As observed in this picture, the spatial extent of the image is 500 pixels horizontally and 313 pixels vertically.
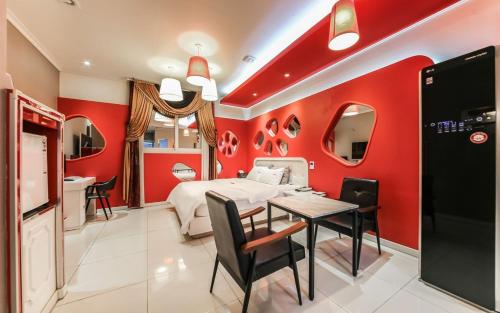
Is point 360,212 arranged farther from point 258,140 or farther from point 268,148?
point 258,140

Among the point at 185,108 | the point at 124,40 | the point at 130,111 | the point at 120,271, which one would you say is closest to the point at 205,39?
the point at 124,40

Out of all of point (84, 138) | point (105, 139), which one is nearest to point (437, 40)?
point (105, 139)

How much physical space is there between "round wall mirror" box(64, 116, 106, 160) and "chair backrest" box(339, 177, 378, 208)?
482 cm

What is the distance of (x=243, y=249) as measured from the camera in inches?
49.2

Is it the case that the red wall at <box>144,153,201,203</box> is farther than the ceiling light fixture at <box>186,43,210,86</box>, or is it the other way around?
the red wall at <box>144,153,201,203</box>

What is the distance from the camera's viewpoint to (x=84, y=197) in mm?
3391

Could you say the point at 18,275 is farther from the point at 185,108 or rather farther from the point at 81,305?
the point at 185,108

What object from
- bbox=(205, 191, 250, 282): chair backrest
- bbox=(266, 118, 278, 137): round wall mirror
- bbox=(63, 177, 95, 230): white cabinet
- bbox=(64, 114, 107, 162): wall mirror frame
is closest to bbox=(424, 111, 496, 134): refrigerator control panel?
bbox=(205, 191, 250, 282): chair backrest

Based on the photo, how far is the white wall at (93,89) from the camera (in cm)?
380

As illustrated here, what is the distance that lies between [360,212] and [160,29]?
11.0ft

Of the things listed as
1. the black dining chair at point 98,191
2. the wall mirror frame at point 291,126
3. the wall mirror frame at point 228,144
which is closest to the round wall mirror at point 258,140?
the wall mirror frame at point 228,144

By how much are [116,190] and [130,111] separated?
5.91 ft

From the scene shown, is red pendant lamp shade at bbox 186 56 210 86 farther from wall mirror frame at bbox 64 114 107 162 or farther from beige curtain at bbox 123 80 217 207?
wall mirror frame at bbox 64 114 107 162

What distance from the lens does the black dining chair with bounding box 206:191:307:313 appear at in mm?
1289
